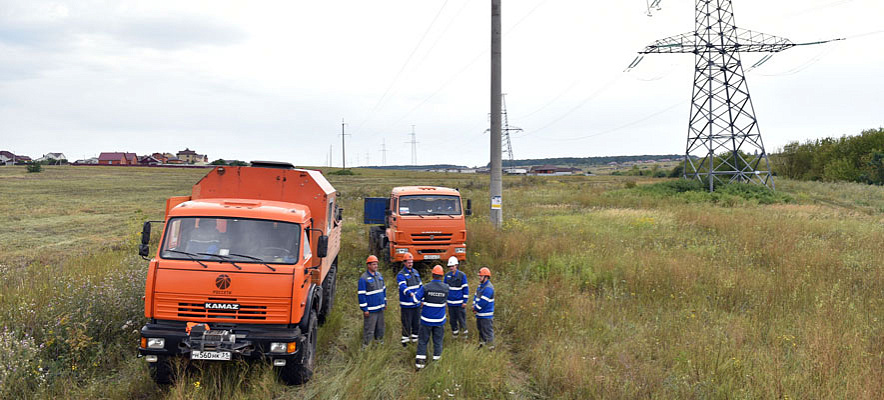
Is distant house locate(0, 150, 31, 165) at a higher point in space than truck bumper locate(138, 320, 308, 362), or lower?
higher

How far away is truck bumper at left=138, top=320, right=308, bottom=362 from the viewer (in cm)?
573

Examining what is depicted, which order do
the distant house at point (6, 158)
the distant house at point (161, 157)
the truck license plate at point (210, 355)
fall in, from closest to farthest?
1. the truck license plate at point (210, 355)
2. the distant house at point (6, 158)
3. the distant house at point (161, 157)

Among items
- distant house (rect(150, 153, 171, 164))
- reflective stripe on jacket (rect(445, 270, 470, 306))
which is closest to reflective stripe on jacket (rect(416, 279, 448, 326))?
reflective stripe on jacket (rect(445, 270, 470, 306))

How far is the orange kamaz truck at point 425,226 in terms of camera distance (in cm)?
1276

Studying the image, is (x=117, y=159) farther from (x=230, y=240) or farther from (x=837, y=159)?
(x=837, y=159)

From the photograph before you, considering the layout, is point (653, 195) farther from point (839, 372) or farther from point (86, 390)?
point (86, 390)

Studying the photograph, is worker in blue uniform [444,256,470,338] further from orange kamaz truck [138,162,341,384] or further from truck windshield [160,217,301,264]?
truck windshield [160,217,301,264]

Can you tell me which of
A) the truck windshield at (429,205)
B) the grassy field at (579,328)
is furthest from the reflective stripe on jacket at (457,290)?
the truck windshield at (429,205)

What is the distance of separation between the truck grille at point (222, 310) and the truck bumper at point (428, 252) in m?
6.64

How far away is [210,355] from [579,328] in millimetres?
5587

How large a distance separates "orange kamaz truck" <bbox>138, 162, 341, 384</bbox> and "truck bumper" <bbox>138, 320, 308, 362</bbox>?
11 mm

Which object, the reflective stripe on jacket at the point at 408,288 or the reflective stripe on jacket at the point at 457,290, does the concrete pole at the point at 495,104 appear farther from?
the reflective stripe on jacket at the point at 408,288

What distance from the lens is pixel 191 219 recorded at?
670 centimetres

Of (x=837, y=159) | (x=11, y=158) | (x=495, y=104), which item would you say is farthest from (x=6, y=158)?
(x=837, y=159)
